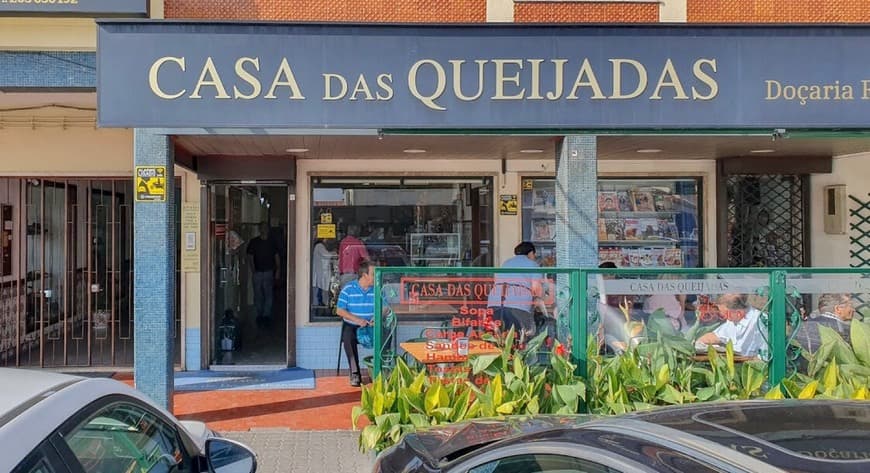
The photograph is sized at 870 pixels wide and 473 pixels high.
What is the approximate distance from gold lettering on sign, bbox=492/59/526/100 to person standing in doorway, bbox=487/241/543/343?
1.68 m

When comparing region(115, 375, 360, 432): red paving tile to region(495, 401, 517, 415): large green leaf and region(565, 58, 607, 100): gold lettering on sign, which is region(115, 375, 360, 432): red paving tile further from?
region(565, 58, 607, 100): gold lettering on sign

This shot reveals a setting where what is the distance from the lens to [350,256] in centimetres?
904

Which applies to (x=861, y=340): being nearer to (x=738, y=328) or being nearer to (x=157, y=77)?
(x=738, y=328)

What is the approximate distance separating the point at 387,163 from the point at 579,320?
4083 millimetres

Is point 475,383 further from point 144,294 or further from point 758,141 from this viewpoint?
point 758,141

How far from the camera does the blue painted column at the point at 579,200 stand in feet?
21.3

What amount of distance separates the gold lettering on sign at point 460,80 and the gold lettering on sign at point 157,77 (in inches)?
94.4

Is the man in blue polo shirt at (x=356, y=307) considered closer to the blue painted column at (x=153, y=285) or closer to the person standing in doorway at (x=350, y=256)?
the person standing in doorway at (x=350, y=256)

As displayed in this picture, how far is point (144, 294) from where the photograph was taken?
6.23m

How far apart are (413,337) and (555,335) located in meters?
1.20

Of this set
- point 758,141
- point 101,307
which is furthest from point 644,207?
point 101,307

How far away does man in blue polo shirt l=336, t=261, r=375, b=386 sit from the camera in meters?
7.86

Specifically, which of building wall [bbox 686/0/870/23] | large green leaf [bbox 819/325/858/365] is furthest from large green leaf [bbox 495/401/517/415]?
building wall [bbox 686/0/870/23]

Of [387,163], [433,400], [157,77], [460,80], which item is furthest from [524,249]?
[157,77]
